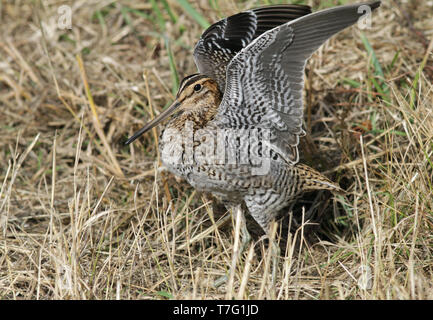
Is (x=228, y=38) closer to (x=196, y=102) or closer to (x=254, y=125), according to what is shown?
(x=196, y=102)

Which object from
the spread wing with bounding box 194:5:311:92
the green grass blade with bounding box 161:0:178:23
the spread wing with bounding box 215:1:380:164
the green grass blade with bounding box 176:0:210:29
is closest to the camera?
the spread wing with bounding box 215:1:380:164

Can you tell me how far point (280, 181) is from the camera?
3473 mm

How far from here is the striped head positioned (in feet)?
11.6

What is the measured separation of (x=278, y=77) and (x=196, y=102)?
0.55 m

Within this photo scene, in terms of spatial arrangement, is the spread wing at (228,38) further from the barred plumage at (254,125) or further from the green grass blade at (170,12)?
the green grass blade at (170,12)

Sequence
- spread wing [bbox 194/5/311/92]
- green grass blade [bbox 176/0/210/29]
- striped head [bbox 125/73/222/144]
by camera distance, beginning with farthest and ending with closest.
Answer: green grass blade [bbox 176/0/210/29], spread wing [bbox 194/5/311/92], striped head [bbox 125/73/222/144]

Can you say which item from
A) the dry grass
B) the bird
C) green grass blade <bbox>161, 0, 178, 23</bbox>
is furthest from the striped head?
green grass blade <bbox>161, 0, 178, 23</bbox>

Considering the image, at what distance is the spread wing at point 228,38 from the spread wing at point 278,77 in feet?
1.56

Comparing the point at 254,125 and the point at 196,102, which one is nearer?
the point at 254,125

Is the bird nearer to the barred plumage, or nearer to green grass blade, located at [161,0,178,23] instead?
the barred plumage

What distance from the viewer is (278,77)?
329 centimetres

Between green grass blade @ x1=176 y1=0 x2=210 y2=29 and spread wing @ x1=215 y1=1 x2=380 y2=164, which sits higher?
green grass blade @ x1=176 y1=0 x2=210 y2=29

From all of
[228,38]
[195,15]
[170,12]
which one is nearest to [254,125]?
[228,38]

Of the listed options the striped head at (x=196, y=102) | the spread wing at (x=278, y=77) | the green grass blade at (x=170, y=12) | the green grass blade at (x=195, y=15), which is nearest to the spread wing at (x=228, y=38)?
the striped head at (x=196, y=102)
